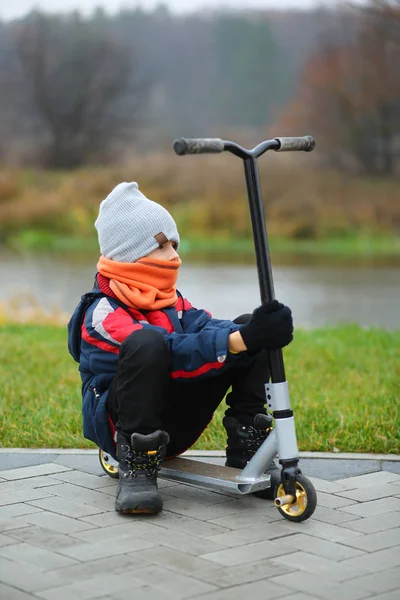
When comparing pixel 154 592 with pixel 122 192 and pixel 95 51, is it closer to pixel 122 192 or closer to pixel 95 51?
pixel 122 192

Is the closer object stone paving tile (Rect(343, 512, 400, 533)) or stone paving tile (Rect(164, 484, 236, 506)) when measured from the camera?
stone paving tile (Rect(343, 512, 400, 533))

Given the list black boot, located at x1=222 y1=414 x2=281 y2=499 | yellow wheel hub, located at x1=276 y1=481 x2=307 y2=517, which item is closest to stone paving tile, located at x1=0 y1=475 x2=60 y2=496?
black boot, located at x1=222 y1=414 x2=281 y2=499

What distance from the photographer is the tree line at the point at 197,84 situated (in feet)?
56.4

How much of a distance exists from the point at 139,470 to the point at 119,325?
0.49 m

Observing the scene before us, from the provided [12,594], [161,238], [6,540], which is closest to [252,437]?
[161,238]

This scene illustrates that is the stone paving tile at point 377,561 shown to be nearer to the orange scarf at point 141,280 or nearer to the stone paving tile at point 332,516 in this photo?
the stone paving tile at point 332,516

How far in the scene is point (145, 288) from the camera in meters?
3.59

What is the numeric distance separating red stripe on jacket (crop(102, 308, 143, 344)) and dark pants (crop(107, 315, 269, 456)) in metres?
0.09

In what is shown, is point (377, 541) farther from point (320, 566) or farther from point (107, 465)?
point (107, 465)

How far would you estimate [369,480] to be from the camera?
12.7 ft

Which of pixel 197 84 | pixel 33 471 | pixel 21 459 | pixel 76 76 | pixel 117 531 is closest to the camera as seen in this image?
pixel 117 531

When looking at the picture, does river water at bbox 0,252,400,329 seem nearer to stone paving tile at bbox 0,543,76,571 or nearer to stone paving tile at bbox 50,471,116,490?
stone paving tile at bbox 50,471,116,490

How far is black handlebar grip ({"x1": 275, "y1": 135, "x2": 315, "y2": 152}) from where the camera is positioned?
11.4ft

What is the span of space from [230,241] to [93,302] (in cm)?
1481
